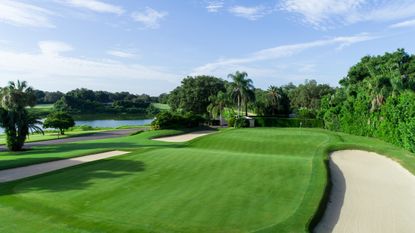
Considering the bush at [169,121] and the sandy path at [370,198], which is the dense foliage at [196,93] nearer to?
the bush at [169,121]

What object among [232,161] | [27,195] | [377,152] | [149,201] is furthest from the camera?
[377,152]

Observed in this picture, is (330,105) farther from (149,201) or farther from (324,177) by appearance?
(149,201)

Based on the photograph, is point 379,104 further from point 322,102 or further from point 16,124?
point 16,124

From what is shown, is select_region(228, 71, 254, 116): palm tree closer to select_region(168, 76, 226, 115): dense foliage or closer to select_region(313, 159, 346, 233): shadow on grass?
select_region(168, 76, 226, 115): dense foliage

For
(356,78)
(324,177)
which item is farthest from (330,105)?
(324,177)

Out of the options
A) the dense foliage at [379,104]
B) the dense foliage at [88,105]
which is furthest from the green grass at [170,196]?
the dense foliage at [88,105]
